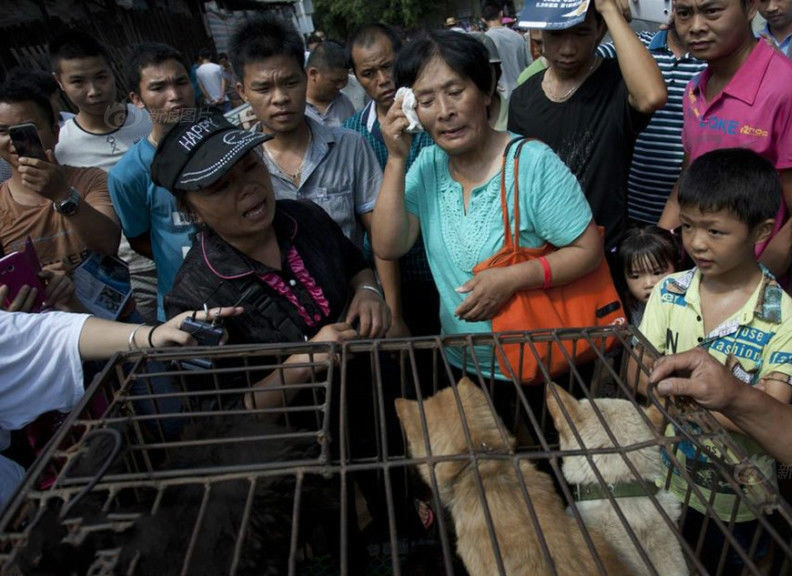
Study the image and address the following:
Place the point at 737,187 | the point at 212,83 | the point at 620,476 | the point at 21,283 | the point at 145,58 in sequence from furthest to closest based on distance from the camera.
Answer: the point at 212,83 → the point at 145,58 → the point at 21,283 → the point at 737,187 → the point at 620,476

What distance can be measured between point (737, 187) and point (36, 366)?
1.98 metres

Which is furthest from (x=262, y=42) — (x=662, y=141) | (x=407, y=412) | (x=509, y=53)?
(x=509, y=53)

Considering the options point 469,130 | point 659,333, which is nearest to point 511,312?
point 659,333

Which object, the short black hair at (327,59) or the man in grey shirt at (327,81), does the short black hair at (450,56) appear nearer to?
the man in grey shirt at (327,81)

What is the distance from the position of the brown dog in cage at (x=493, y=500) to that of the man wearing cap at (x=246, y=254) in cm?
37

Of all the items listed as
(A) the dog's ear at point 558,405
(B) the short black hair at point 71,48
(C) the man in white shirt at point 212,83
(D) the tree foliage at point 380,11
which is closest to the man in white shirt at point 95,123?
(B) the short black hair at point 71,48

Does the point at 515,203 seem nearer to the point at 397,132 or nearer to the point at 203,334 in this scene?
the point at 397,132

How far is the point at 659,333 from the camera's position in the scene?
166 cm

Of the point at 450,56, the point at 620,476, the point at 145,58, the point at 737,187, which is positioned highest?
the point at 145,58

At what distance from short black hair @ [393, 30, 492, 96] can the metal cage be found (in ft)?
3.00

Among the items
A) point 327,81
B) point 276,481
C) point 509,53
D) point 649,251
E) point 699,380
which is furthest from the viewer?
point 509,53

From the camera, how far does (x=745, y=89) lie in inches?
68.8

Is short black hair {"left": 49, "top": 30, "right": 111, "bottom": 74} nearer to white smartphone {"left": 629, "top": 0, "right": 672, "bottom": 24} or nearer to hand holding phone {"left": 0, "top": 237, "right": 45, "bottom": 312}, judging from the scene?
hand holding phone {"left": 0, "top": 237, "right": 45, "bottom": 312}

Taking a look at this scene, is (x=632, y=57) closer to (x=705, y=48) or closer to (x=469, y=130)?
(x=705, y=48)
